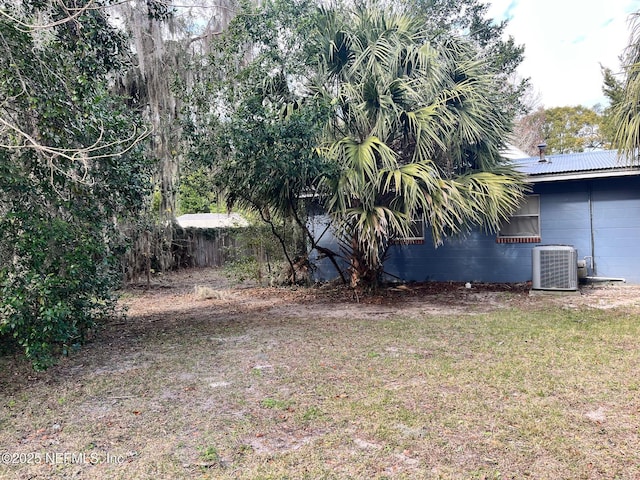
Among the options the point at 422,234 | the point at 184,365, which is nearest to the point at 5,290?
the point at 184,365

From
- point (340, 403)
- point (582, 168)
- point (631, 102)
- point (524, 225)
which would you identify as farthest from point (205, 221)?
point (340, 403)

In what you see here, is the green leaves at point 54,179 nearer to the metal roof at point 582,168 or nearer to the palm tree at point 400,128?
the palm tree at point 400,128

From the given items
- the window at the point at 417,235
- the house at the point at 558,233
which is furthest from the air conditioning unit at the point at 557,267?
the window at the point at 417,235

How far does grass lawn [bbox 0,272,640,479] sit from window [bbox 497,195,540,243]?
3828mm

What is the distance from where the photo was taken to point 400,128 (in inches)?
309

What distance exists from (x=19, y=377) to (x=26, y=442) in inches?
69.7

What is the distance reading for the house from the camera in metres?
8.88

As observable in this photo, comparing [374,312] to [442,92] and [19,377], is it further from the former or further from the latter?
[19,377]

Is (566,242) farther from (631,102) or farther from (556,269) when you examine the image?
(631,102)

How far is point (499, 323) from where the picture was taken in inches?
237

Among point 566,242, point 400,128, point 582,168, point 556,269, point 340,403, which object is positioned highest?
point 400,128

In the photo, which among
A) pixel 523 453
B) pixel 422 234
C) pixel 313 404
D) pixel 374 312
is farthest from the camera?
pixel 422 234

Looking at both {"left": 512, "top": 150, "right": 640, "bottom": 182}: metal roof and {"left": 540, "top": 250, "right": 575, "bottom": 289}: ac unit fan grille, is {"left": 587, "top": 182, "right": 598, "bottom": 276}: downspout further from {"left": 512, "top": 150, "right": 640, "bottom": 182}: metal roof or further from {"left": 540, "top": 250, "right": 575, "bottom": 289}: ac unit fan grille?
{"left": 540, "top": 250, "right": 575, "bottom": 289}: ac unit fan grille

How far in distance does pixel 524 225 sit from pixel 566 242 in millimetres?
906
